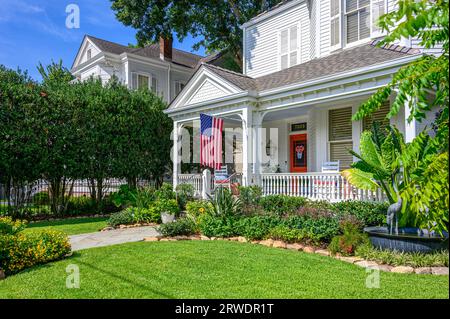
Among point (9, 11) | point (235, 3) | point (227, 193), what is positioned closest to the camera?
point (227, 193)

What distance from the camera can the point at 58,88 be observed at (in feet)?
44.4

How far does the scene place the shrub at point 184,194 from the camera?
12.9 m

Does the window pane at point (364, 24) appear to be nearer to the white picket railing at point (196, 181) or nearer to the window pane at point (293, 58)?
the window pane at point (293, 58)

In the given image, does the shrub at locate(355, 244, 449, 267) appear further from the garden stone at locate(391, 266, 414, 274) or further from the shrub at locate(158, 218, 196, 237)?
the shrub at locate(158, 218, 196, 237)

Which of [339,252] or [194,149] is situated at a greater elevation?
[194,149]

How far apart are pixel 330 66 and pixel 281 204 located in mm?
4690

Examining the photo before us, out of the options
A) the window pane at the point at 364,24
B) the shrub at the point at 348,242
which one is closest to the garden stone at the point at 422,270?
the shrub at the point at 348,242

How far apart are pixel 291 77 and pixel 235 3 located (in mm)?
13406

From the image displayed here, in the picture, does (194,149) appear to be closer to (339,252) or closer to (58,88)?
(58,88)

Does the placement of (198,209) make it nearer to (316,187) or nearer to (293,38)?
(316,187)

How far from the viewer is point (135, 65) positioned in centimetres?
2261

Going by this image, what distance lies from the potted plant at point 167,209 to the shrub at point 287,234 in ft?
14.0

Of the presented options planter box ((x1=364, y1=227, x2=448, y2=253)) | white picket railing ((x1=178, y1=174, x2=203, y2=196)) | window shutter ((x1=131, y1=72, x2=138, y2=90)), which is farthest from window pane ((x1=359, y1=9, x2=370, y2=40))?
window shutter ((x1=131, y1=72, x2=138, y2=90))

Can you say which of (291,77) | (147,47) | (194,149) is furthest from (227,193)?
(147,47)
